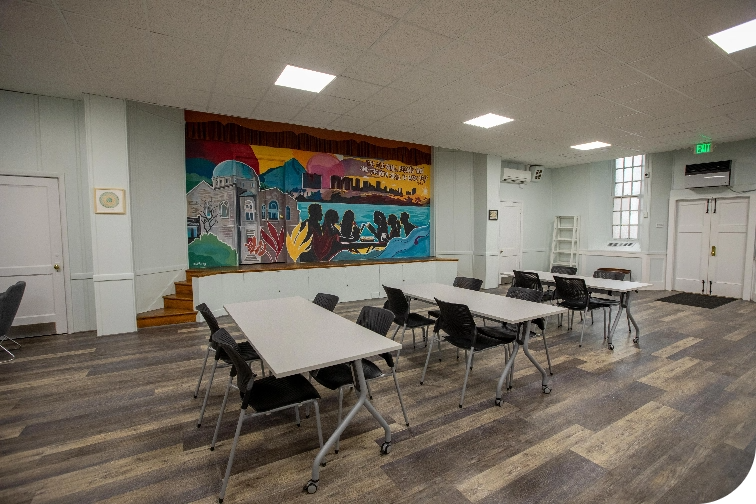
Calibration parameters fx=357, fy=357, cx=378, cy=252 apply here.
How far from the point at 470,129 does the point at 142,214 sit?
5.82 metres

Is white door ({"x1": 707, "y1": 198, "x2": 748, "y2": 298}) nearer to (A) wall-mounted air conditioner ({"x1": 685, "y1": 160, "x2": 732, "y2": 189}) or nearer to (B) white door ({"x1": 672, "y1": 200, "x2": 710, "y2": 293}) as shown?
(B) white door ({"x1": 672, "y1": 200, "x2": 710, "y2": 293})

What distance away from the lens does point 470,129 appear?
6.65m

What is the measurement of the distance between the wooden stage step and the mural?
0.92m

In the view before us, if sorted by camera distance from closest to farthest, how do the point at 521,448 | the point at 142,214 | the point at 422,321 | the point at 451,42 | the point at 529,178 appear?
the point at 521,448 < the point at 451,42 < the point at 422,321 < the point at 142,214 < the point at 529,178

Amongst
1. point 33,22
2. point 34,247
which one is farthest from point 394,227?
point 33,22

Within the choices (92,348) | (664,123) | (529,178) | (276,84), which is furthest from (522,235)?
(92,348)

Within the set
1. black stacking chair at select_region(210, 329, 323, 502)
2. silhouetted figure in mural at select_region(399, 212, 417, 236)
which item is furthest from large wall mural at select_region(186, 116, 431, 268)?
black stacking chair at select_region(210, 329, 323, 502)

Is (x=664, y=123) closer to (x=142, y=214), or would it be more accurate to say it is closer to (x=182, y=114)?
(x=182, y=114)

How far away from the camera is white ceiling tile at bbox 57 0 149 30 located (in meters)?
2.92

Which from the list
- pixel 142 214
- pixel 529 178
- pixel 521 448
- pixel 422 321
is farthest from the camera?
pixel 529 178

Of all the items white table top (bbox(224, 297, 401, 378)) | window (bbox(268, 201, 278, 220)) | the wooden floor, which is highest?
window (bbox(268, 201, 278, 220))

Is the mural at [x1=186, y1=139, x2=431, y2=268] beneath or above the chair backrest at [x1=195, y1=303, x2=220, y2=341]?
above

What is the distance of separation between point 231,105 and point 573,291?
5.72m

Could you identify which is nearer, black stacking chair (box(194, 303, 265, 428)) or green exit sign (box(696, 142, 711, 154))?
black stacking chair (box(194, 303, 265, 428))
